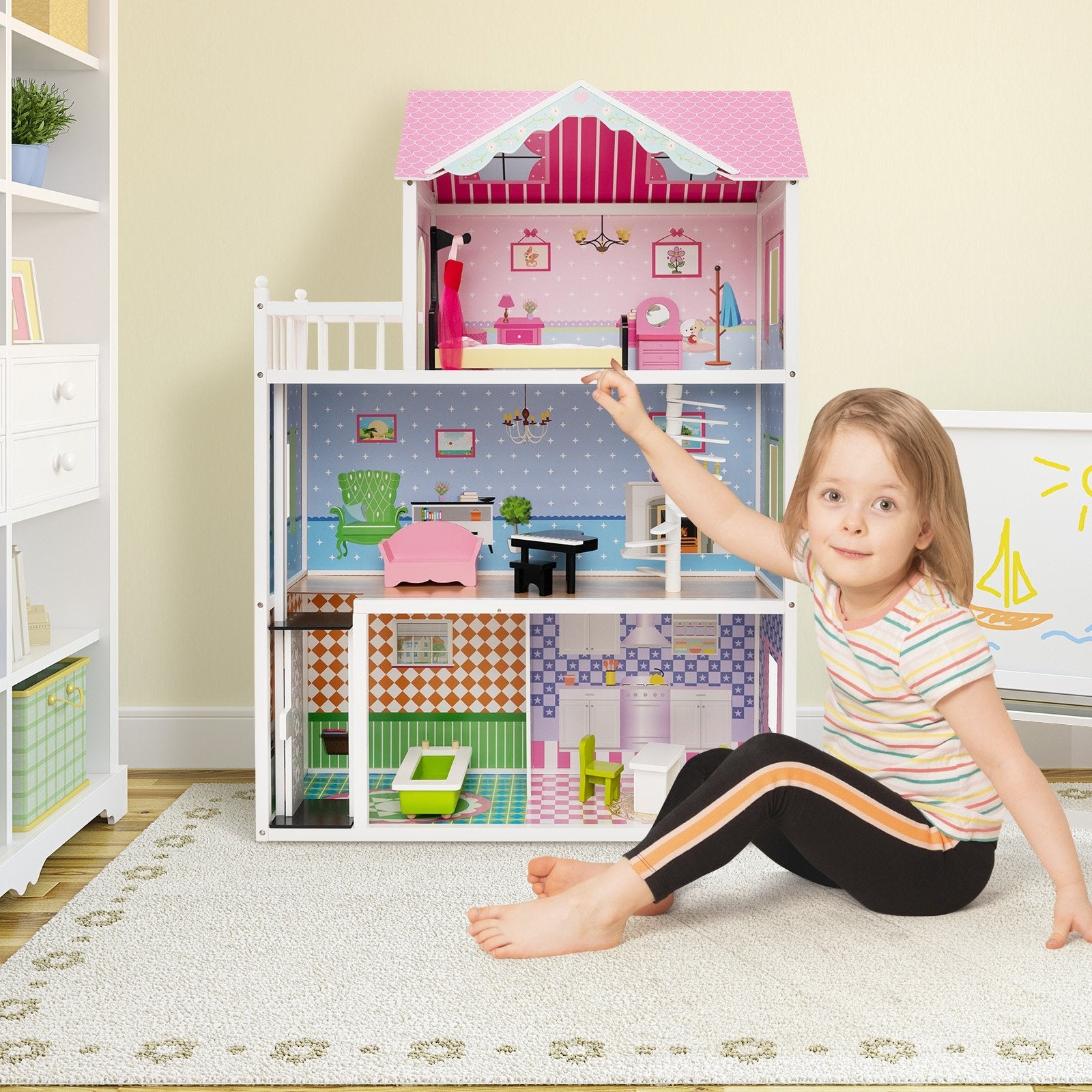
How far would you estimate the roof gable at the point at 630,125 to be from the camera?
7.50ft

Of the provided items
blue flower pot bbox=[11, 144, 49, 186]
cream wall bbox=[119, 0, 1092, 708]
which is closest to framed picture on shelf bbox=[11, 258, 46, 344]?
blue flower pot bbox=[11, 144, 49, 186]

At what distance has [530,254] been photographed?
9.09 ft

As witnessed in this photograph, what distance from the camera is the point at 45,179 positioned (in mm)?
2471

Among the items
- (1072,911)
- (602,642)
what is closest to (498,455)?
(602,642)

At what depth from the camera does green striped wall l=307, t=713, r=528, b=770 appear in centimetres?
291

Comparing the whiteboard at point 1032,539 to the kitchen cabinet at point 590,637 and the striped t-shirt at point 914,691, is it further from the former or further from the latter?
the kitchen cabinet at point 590,637

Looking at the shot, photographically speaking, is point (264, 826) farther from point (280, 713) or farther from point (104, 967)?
point (104, 967)

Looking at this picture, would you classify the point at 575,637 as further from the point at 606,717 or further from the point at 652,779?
the point at 652,779

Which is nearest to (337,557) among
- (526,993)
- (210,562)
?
(210,562)

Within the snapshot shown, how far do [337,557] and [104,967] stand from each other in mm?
1193

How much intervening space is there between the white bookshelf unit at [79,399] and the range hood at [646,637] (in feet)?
3.62

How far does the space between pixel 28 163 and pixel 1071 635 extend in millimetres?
2028

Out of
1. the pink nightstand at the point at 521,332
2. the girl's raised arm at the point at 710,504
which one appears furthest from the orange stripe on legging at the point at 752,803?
the pink nightstand at the point at 521,332

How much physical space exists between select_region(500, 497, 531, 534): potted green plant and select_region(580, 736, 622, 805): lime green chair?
486 millimetres
